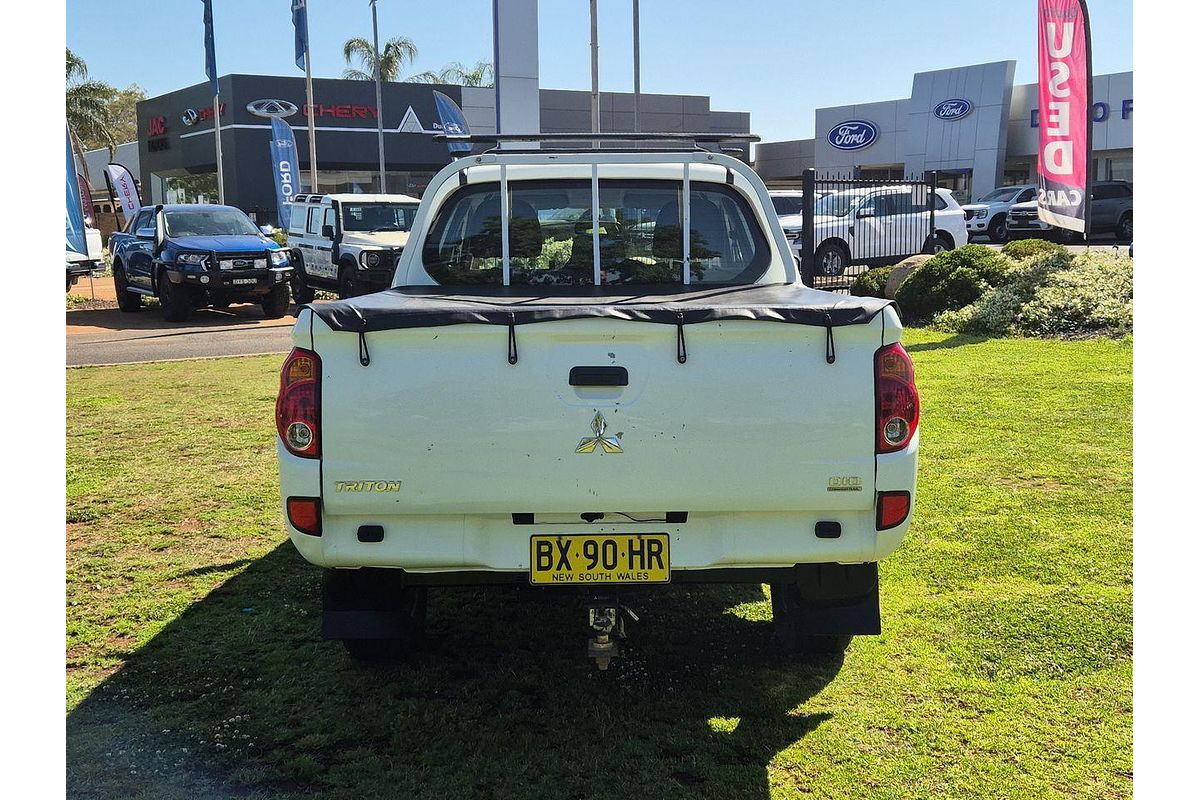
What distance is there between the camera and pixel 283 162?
32031 millimetres

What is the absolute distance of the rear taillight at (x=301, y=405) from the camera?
3398 millimetres

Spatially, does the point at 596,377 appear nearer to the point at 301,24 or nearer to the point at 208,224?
the point at 208,224

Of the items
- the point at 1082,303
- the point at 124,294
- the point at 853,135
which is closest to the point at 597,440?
the point at 1082,303

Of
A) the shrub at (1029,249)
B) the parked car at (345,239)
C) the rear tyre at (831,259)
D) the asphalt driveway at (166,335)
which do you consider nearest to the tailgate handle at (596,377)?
the asphalt driveway at (166,335)

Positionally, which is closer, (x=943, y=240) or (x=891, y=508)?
(x=891, y=508)

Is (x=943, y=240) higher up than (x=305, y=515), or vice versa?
(x=943, y=240)

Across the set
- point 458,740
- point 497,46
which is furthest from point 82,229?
point 458,740

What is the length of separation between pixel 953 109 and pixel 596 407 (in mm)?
43115

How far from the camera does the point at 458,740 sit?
3693 mm

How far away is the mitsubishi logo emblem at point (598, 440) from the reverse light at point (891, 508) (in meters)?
0.86

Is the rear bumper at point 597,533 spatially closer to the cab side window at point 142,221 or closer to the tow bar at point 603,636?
the tow bar at point 603,636

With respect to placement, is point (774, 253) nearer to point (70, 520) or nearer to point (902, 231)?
point (70, 520)

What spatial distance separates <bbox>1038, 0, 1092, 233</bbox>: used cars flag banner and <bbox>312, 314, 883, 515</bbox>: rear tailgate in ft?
41.4

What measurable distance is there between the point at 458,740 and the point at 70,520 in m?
3.72
